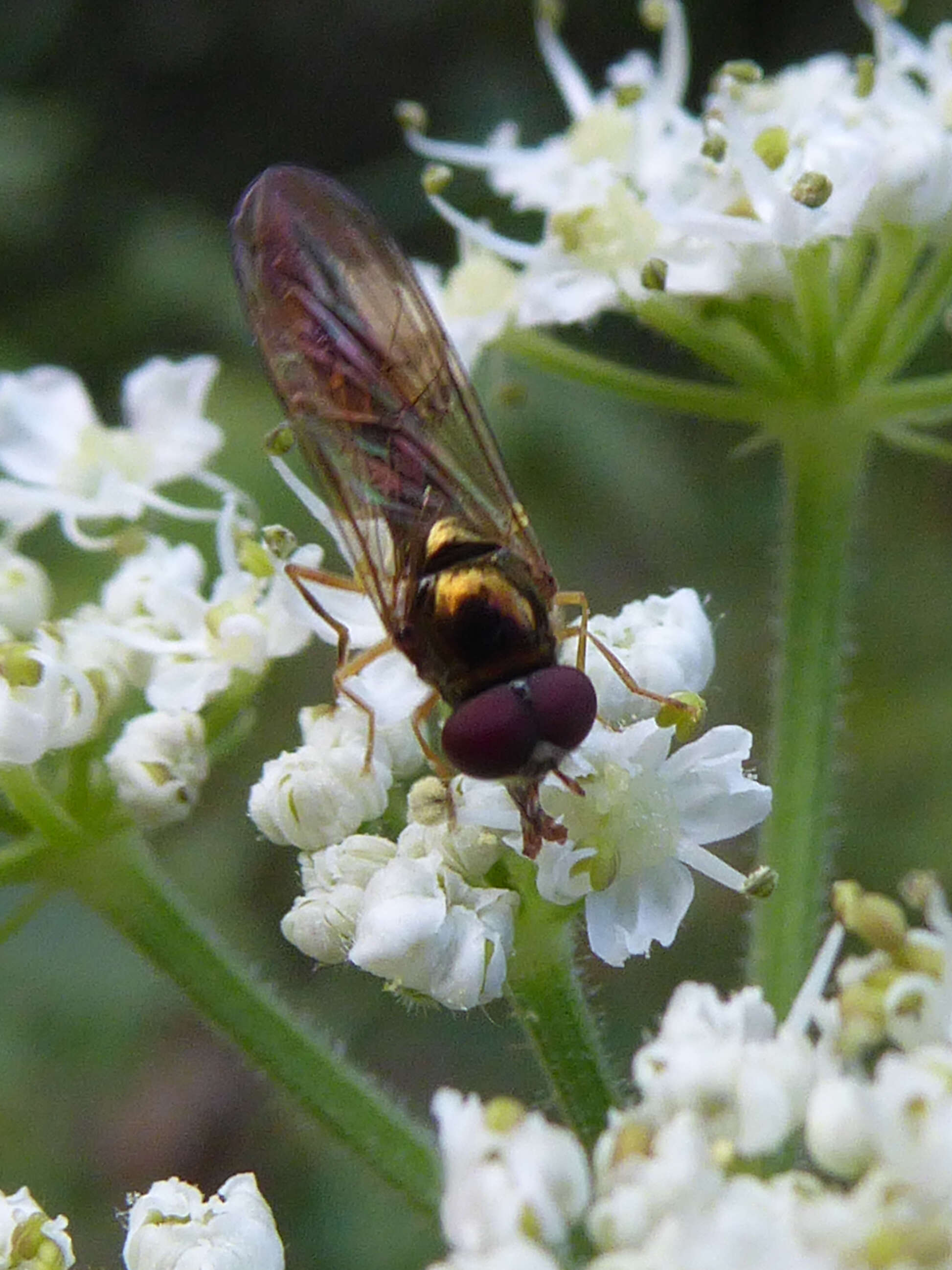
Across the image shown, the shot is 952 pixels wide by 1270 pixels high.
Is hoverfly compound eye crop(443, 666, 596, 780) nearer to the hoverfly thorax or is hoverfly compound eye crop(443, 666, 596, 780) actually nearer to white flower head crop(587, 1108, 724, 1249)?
the hoverfly thorax

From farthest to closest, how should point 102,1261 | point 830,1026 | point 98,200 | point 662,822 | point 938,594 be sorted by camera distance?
1. point 98,200
2. point 938,594
3. point 102,1261
4. point 662,822
5. point 830,1026

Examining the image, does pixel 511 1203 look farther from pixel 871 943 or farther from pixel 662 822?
pixel 662 822

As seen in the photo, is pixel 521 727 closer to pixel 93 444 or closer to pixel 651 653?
pixel 651 653

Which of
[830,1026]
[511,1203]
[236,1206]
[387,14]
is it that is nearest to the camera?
[511,1203]

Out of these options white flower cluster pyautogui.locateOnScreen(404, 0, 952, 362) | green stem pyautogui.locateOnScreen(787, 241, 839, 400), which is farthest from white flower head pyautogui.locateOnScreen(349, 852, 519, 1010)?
green stem pyautogui.locateOnScreen(787, 241, 839, 400)

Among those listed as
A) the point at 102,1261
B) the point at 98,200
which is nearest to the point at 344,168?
the point at 98,200

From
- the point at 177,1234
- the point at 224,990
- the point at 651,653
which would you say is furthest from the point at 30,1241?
the point at 651,653
